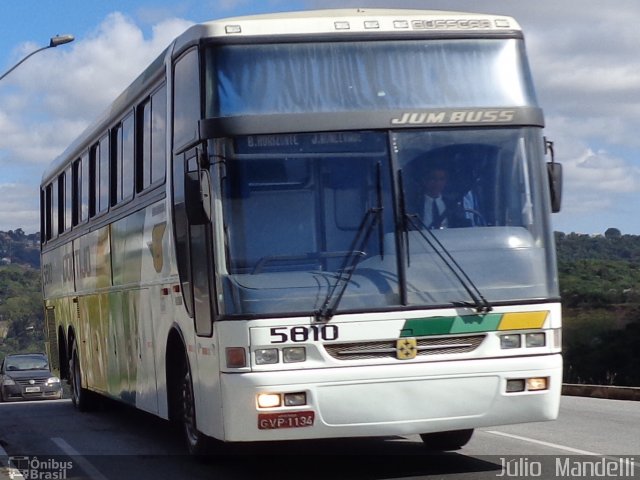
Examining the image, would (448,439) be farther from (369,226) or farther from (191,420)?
(369,226)

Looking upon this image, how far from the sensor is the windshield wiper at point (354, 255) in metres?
9.10

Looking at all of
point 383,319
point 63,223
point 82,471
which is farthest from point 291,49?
point 63,223

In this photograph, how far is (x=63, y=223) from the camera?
63.6 ft

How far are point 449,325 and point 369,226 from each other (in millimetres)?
934

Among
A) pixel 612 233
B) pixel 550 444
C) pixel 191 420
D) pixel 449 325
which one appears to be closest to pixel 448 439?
pixel 550 444

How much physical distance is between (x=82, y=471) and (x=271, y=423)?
2859 mm

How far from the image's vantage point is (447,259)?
30.8ft

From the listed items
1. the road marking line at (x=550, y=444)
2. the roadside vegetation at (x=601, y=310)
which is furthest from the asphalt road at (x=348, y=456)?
the roadside vegetation at (x=601, y=310)

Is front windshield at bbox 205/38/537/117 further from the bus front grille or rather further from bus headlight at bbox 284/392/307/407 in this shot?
bus headlight at bbox 284/392/307/407

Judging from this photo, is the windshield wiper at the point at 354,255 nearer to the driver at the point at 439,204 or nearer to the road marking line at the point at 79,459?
the driver at the point at 439,204

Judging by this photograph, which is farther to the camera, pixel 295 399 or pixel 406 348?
pixel 406 348

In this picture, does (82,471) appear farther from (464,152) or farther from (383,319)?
(464,152)

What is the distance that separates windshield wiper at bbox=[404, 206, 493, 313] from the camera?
9.35 meters

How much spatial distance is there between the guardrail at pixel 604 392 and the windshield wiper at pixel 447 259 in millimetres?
11957
